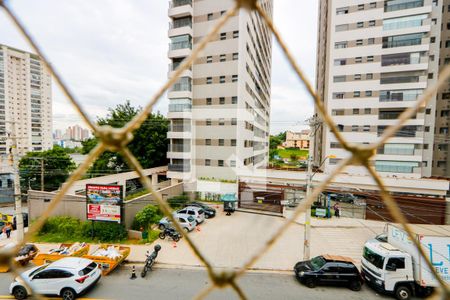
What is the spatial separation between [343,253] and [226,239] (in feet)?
19.7

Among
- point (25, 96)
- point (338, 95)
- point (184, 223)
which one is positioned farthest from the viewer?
point (25, 96)

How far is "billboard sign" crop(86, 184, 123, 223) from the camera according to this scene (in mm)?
→ 11367

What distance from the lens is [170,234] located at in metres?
11.9

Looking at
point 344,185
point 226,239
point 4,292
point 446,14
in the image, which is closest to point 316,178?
point 344,185

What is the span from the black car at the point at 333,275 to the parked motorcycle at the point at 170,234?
21.1ft

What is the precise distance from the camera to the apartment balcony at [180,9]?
21328 mm

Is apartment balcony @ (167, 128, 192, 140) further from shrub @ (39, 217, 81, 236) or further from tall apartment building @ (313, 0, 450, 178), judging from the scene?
tall apartment building @ (313, 0, 450, 178)

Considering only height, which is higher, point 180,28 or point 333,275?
point 180,28

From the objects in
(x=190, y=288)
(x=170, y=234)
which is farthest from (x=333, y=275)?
(x=170, y=234)

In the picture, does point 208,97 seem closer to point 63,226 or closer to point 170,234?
point 170,234

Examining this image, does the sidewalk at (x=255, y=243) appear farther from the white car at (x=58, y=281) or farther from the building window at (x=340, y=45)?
the building window at (x=340, y=45)

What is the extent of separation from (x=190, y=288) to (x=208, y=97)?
17422 millimetres

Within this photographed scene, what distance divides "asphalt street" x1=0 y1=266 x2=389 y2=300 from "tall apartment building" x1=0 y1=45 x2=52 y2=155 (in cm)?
4368

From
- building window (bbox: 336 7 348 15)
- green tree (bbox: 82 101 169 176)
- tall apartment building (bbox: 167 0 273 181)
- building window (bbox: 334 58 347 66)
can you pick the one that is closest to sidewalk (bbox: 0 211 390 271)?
tall apartment building (bbox: 167 0 273 181)
